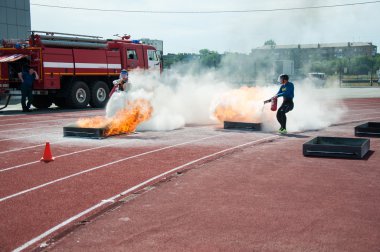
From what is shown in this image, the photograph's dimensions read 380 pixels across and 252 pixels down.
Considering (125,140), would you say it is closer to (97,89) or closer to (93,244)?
(93,244)

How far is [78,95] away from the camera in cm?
2434

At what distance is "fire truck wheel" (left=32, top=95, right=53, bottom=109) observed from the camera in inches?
971

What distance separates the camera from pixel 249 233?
17.5 feet

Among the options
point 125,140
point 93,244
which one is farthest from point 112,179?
point 125,140

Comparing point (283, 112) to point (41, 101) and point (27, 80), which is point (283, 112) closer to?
point (27, 80)

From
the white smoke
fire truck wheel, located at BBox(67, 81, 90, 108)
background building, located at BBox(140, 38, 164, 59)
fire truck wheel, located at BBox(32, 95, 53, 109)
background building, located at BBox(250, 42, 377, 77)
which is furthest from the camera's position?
background building, located at BBox(250, 42, 377, 77)

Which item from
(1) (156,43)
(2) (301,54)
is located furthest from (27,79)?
(2) (301,54)

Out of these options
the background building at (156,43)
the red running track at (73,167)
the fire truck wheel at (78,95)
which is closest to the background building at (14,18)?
the background building at (156,43)

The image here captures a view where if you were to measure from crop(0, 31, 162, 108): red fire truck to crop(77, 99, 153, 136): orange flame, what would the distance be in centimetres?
896

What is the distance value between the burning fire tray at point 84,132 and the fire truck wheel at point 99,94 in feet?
37.6

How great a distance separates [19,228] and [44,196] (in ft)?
4.81

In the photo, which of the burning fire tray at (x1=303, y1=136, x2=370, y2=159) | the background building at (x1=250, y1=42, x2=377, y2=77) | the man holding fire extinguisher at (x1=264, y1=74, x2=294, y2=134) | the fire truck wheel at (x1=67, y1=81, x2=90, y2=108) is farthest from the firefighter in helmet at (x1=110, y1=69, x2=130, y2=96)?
the background building at (x1=250, y1=42, x2=377, y2=77)

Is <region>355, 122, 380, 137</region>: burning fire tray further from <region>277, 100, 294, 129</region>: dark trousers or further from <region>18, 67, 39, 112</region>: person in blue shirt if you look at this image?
<region>18, 67, 39, 112</region>: person in blue shirt

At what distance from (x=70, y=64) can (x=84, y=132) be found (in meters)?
10.9
